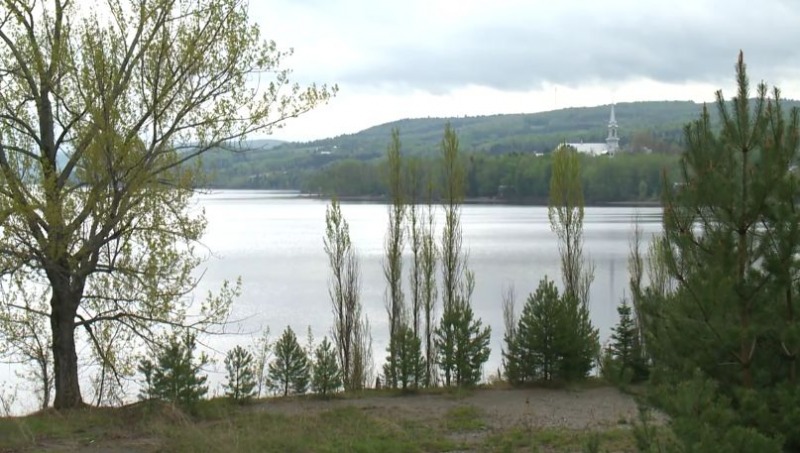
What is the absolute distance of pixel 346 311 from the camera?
18188 mm

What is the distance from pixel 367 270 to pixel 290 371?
2239cm

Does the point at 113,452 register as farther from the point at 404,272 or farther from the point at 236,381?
the point at 404,272

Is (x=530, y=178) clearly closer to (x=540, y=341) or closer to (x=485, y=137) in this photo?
(x=540, y=341)

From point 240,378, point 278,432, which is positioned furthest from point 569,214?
point 278,432

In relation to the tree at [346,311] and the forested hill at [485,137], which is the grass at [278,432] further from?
the forested hill at [485,137]

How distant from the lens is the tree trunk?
10.9 metres

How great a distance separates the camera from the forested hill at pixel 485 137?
128750mm

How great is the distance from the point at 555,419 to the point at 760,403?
5.58 m

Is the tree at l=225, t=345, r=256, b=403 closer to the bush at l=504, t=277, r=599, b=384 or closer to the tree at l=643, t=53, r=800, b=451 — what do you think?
the bush at l=504, t=277, r=599, b=384

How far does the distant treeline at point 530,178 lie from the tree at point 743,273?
216 ft

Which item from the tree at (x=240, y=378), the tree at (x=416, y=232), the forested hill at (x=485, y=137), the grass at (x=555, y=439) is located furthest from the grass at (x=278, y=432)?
the forested hill at (x=485, y=137)

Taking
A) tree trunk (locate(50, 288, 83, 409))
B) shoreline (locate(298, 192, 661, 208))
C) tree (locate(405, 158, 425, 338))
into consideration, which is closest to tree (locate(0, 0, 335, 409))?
tree trunk (locate(50, 288, 83, 409))

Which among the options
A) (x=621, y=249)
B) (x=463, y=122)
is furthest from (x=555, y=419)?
(x=463, y=122)

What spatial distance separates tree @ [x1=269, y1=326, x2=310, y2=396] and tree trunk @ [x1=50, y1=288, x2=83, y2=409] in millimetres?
2916
